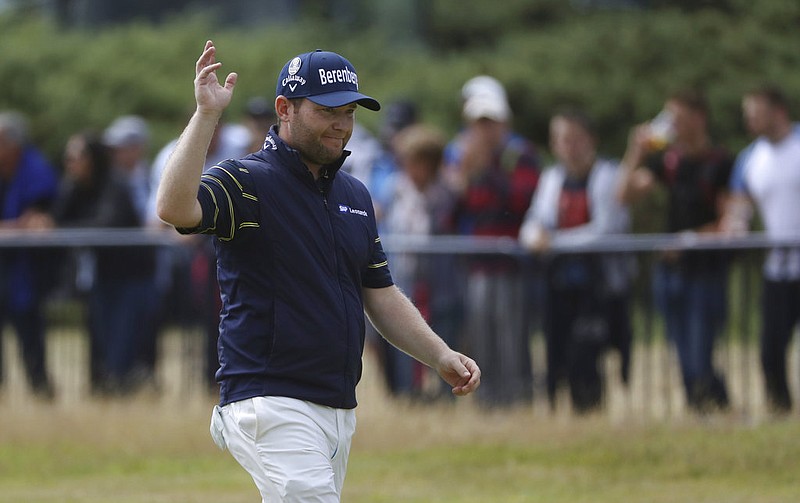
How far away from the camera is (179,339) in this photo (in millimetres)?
12773

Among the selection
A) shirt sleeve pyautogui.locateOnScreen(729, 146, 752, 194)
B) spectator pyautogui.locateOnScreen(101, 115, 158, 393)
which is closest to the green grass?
spectator pyautogui.locateOnScreen(101, 115, 158, 393)

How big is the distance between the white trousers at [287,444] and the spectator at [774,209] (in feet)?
18.7

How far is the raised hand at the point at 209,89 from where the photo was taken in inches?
212

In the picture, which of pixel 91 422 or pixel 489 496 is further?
pixel 91 422

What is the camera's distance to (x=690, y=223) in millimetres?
11492

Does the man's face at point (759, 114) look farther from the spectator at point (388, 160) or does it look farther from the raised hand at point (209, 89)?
the raised hand at point (209, 89)

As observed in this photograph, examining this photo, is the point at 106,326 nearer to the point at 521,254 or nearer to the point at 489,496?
the point at 521,254

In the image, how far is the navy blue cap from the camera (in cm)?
581

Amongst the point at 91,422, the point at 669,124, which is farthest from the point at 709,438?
the point at 91,422

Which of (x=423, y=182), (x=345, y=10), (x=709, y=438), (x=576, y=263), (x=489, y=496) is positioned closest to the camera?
(x=489, y=496)

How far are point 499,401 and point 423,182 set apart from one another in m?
2.05

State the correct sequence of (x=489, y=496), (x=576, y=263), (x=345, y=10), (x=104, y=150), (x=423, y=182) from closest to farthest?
(x=489, y=496) → (x=576, y=263) → (x=423, y=182) → (x=104, y=150) → (x=345, y=10)

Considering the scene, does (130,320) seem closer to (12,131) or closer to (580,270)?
(12,131)

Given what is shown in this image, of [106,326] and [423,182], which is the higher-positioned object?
[423,182]
